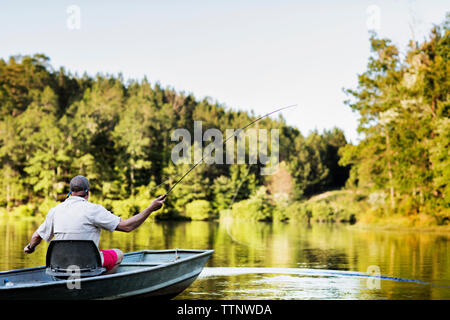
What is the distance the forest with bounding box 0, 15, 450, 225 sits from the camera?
97.6 ft

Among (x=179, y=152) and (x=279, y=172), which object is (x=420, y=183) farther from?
(x=179, y=152)

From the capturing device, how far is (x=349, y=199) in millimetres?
43438

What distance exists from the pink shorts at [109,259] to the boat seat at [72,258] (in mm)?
325

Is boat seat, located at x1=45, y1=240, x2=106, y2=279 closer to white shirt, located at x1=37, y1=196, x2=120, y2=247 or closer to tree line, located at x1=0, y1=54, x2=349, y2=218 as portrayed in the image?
white shirt, located at x1=37, y1=196, x2=120, y2=247

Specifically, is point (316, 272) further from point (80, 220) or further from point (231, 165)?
point (231, 165)

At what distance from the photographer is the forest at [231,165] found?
29.8 meters

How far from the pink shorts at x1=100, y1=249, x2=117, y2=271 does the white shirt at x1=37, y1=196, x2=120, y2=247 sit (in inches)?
20.6

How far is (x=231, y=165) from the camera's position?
54.6 meters

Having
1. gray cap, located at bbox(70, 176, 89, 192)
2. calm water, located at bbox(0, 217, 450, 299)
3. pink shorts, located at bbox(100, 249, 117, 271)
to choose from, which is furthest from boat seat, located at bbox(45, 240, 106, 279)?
calm water, located at bbox(0, 217, 450, 299)

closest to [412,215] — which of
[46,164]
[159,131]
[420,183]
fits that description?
[420,183]

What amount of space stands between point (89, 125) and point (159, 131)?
358 inches

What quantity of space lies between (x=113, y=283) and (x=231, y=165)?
48144 millimetres

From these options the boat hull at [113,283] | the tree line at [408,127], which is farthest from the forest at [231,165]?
the boat hull at [113,283]
